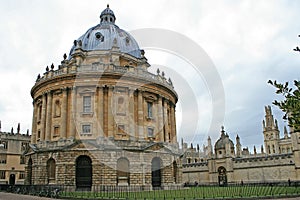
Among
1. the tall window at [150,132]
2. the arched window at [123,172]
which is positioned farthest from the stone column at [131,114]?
the arched window at [123,172]

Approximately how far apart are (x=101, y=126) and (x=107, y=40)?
50.1 feet

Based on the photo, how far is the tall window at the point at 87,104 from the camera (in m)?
35.0

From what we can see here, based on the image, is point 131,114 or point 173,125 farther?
point 173,125

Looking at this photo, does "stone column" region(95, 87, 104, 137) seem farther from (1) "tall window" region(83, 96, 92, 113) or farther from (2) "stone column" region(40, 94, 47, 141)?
(2) "stone column" region(40, 94, 47, 141)

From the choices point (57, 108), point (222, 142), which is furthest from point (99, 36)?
point (222, 142)

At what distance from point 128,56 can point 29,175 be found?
21125 millimetres

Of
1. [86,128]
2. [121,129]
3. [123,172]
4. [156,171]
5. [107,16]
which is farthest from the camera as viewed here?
[107,16]

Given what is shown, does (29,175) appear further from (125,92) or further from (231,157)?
(231,157)

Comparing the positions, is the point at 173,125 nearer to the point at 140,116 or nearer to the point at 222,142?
the point at 222,142

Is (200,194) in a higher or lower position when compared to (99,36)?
lower

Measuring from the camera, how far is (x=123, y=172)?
32250 mm

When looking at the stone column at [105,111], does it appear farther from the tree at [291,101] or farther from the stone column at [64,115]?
the tree at [291,101]

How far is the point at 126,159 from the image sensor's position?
107 feet

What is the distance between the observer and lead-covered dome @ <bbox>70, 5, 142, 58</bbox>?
42.3 meters
